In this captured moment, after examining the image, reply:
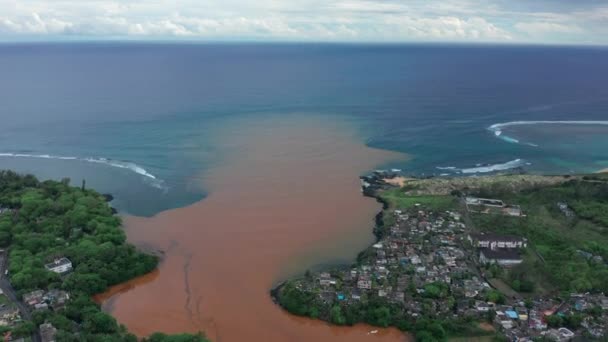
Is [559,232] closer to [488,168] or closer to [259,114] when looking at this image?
[488,168]

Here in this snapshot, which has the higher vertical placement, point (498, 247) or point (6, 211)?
point (498, 247)

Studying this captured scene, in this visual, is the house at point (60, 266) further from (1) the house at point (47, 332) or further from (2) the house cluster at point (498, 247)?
(2) the house cluster at point (498, 247)

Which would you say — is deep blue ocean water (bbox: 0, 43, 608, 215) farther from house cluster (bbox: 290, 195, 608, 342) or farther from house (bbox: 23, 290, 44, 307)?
house cluster (bbox: 290, 195, 608, 342)

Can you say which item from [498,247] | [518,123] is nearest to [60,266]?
[498,247]

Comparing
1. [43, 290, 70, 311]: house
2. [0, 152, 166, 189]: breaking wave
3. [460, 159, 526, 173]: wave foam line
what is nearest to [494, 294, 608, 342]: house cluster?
[460, 159, 526, 173]: wave foam line

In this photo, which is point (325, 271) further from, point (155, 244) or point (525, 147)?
point (525, 147)

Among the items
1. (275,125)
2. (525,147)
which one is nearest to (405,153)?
(525,147)
